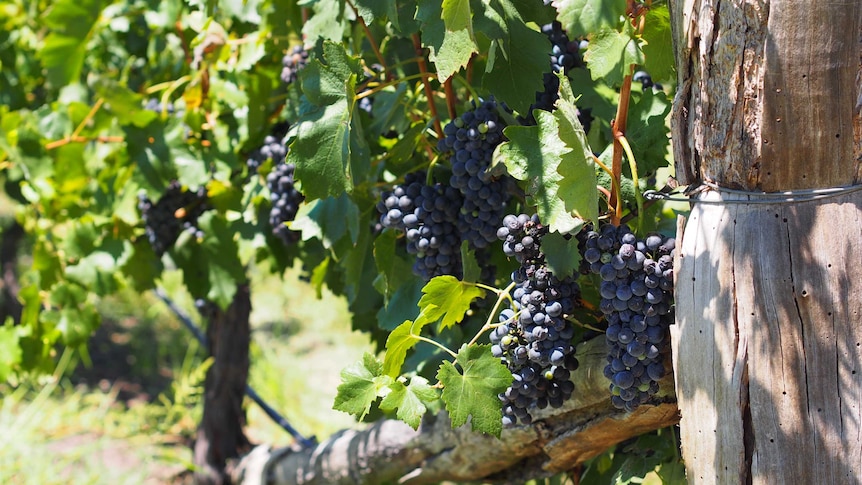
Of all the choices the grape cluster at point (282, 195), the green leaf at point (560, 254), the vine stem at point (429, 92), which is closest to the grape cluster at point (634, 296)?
the green leaf at point (560, 254)

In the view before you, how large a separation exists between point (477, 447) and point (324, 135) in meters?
0.84

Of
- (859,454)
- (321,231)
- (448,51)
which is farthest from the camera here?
(321,231)

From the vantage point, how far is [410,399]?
1.27m

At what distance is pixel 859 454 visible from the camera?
1.09 meters

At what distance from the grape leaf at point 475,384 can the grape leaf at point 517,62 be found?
15.8 inches

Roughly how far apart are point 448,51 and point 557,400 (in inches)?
23.1

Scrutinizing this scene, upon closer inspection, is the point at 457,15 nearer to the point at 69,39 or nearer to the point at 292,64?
the point at 292,64

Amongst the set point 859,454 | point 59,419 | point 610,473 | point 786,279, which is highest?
point 786,279

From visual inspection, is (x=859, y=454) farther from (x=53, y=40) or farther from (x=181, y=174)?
(x=53, y=40)

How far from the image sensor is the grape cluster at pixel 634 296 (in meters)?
1.20

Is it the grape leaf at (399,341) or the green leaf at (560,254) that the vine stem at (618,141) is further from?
the grape leaf at (399,341)

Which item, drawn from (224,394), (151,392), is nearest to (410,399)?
(224,394)

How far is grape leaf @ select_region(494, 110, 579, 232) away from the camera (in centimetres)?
121

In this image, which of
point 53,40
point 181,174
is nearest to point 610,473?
point 181,174
